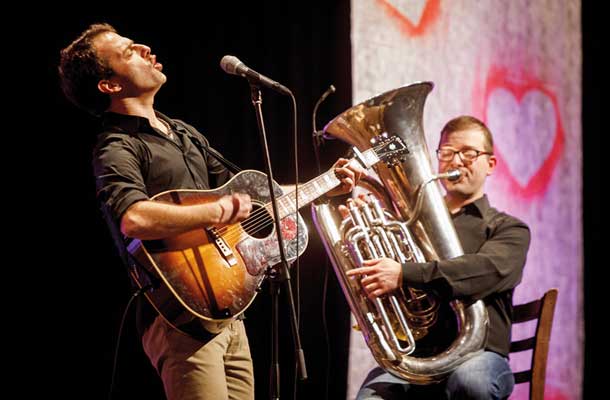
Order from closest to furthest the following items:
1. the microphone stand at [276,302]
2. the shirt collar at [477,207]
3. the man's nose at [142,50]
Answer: the microphone stand at [276,302], the man's nose at [142,50], the shirt collar at [477,207]

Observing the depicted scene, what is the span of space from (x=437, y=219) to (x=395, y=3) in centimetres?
149

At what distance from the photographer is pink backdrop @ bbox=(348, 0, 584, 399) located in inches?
147

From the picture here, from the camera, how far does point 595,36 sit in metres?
4.76

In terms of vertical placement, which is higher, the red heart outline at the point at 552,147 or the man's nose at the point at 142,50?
the man's nose at the point at 142,50

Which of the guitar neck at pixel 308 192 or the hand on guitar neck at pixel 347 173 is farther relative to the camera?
the hand on guitar neck at pixel 347 173

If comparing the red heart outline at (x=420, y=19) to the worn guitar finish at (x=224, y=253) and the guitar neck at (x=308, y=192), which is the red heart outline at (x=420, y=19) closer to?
the guitar neck at (x=308, y=192)

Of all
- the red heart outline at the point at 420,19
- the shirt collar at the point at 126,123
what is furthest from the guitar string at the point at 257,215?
the red heart outline at the point at 420,19

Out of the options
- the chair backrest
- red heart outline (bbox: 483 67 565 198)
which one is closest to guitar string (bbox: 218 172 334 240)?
the chair backrest

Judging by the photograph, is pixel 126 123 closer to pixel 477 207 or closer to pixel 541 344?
pixel 477 207

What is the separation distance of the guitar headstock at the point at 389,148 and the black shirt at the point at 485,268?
1.48ft

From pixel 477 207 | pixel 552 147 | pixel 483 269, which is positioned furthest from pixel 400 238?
pixel 552 147

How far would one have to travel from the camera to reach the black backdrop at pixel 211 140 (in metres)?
2.93

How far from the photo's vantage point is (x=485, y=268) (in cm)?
280

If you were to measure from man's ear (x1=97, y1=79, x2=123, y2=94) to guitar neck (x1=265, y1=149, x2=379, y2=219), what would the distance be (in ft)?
2.31
